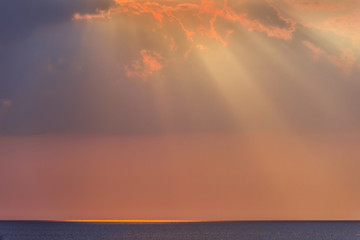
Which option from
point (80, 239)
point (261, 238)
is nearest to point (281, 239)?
point (261, 238)

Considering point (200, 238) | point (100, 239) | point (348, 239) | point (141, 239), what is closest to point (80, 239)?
point (100, 239)

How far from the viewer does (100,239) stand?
123625mm

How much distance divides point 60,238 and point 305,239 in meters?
49.8

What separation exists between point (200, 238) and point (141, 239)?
38.4 feet

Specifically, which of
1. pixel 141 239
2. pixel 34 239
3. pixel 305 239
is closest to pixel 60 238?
pixel 34 239

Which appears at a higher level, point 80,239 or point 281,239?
point 281,239

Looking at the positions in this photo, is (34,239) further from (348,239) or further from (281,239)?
(348,239)

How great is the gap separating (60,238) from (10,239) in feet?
38.4

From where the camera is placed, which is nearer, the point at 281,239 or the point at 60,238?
the point at 281,239

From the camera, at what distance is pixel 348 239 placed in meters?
121

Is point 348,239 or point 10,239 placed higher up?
point 348,239

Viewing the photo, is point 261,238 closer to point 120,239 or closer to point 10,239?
point 120,239

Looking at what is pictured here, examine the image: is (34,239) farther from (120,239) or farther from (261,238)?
(261,238)

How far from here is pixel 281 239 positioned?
399ft
